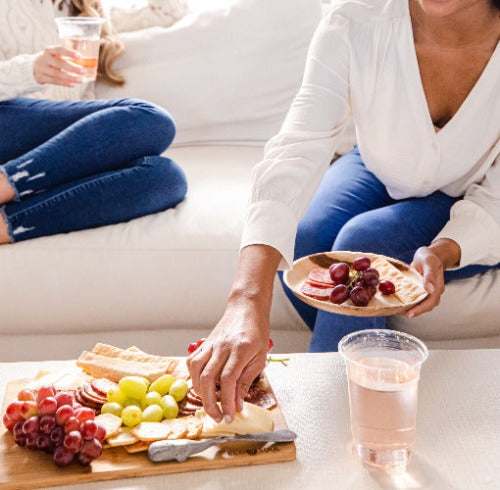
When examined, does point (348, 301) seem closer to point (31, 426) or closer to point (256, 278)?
point (256, 278)

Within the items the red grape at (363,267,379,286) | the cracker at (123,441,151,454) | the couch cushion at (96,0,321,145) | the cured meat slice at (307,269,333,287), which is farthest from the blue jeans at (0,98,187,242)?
the cracker at (123,441,151,454)

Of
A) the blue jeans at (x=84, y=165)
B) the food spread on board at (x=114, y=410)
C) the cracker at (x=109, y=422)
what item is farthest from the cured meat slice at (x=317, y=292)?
the blue jeans at (x=84, y=165)

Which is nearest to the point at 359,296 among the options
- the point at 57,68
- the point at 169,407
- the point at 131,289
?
the point at 169,407

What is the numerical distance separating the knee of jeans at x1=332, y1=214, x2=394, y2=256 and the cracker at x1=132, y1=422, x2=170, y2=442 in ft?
2.37

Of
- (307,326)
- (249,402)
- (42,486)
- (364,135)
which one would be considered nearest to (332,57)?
(364,135)

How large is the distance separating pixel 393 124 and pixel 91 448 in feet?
3.35

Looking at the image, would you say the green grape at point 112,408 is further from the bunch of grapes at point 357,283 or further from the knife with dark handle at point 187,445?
the bunch of grapes at point 357,283

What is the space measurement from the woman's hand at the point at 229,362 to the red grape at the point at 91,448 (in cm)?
15

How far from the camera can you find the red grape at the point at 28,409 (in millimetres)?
1146

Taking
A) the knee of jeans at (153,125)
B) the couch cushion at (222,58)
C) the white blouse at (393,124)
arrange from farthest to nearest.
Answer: the couch cushion at (222,58)
the knee of jeans at (153,125)
the white blouse at (393,124)

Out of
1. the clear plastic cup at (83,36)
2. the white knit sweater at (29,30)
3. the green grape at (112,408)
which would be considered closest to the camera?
the green grape at (112,408)

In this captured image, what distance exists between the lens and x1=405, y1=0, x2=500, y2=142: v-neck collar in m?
1.76

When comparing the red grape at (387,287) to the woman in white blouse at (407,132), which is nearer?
the red grape at (387,287)

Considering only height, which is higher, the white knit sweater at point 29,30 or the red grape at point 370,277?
the white knit sweater at point 29,30
